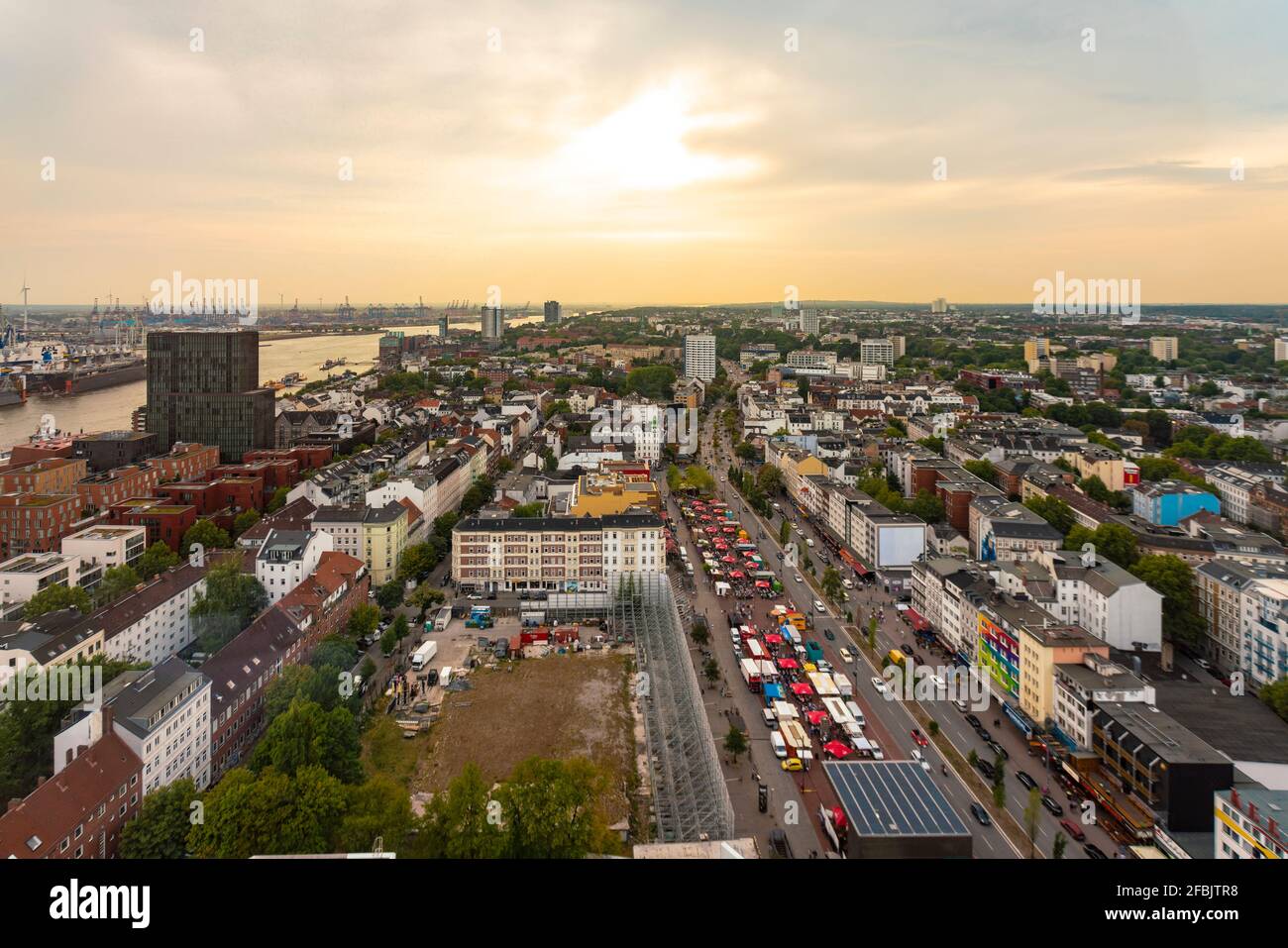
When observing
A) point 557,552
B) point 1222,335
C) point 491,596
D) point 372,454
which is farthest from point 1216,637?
point 1222,335

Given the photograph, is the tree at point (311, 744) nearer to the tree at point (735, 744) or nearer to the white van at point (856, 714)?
the tree at point (735, 744)

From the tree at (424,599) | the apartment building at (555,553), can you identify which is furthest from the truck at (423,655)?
the apartment building at (555,553)

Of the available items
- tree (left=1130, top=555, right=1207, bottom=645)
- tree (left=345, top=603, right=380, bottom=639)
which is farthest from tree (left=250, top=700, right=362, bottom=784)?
tree (left=1130, top=555, right=1207, bottom=645)

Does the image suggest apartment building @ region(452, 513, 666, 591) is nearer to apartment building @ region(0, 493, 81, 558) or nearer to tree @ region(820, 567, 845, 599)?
tree @ region(820, 567, 845, 599)

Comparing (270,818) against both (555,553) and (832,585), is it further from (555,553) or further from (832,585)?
(832,585)

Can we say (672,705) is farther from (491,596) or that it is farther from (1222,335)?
(1222,335)

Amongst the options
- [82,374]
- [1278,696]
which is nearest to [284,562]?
[1278,696]
